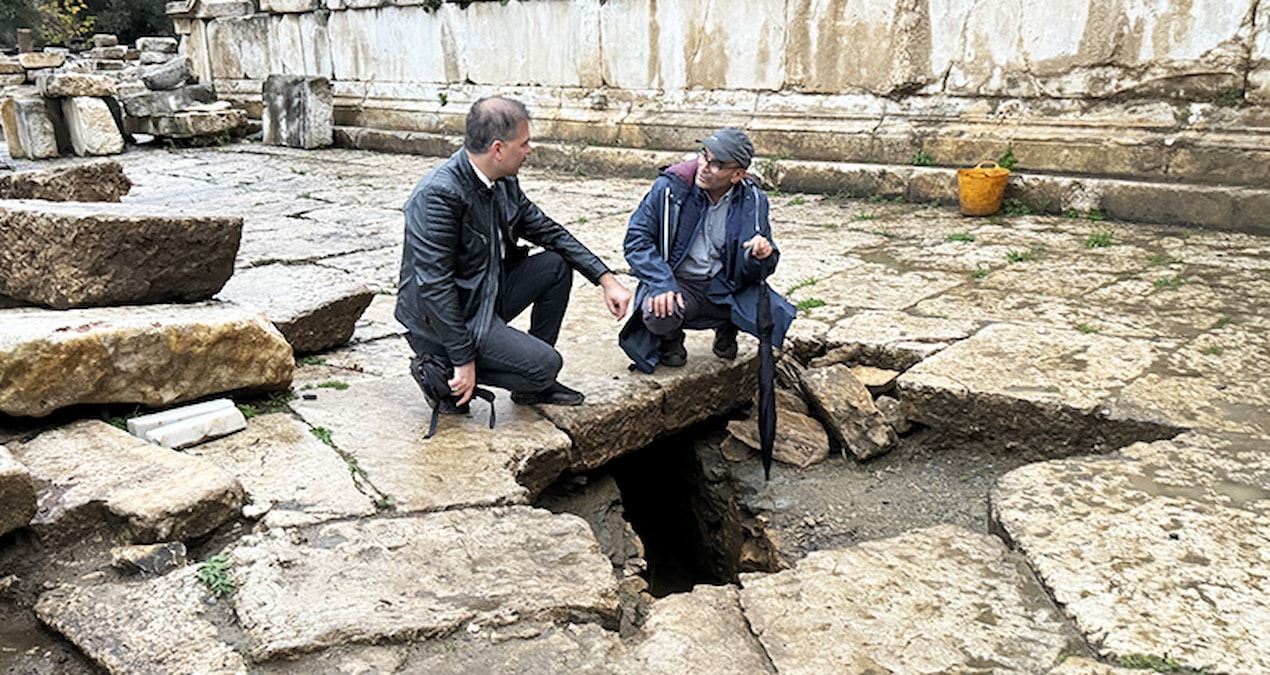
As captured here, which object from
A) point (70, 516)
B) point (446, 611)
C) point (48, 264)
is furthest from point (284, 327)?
point (446, 611)

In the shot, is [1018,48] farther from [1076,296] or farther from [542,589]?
[542,589]

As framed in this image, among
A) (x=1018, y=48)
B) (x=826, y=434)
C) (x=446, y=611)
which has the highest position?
(x=1018, y=48)

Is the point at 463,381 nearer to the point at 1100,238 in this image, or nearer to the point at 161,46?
the point at 1100,238

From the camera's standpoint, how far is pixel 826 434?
416 centimetres

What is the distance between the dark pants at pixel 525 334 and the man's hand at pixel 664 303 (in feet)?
1.31

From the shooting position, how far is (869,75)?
806 cm

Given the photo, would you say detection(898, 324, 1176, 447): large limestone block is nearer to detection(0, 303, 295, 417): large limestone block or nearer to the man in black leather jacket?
the man in black leather jacket

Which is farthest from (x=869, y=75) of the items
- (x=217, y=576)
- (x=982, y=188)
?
(x=217, y=576)

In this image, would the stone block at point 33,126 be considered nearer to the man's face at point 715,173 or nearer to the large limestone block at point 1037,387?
the man's face at point 715,173

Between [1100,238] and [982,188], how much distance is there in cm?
104

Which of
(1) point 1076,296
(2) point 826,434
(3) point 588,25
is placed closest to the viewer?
(2) point 826,434

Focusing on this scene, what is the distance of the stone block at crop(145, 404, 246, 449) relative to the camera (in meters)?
3.29

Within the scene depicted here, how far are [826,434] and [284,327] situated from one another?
235 centimetres

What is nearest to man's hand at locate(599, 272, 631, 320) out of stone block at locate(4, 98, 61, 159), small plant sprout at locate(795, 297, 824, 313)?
small plant sprout at locate(795, 297, 824, 313)
